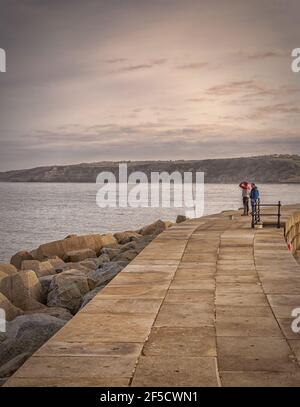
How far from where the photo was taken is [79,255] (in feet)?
64.7

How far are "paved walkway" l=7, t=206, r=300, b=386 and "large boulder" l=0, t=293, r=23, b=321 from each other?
2127mm

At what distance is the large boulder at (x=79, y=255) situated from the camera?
19.6 meters

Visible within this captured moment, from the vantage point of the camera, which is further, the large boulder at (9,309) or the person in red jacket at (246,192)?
the person in red jacket at (246,192)

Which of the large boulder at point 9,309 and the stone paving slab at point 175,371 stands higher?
the stone paving slab at point 175,371

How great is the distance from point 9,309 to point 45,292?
184 cm

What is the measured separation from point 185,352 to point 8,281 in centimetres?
680

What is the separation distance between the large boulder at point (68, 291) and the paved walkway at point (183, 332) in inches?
51.5

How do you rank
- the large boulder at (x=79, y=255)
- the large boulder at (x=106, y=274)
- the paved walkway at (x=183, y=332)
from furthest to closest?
the large boulder at (x=79, y=255)
the large boulder at (x=106, y=274)
the paved walkway at (x=183, y=332)

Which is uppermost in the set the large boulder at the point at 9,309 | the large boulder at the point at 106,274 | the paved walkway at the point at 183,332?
the paved walkway at the point at 183,332

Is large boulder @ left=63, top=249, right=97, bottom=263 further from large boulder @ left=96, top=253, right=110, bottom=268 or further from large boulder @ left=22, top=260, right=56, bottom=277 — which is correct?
large boulder @ left=22, top=260, right=56, bottom=277

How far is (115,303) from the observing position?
25.6ft

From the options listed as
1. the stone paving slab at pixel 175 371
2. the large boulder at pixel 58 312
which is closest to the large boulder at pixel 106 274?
the large boulder at pixel 58 312

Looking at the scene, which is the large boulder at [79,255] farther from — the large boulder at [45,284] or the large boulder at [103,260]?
the large boulder at [45,284]

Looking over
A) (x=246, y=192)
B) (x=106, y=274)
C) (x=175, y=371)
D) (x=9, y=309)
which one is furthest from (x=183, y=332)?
(x=246, y=192)
